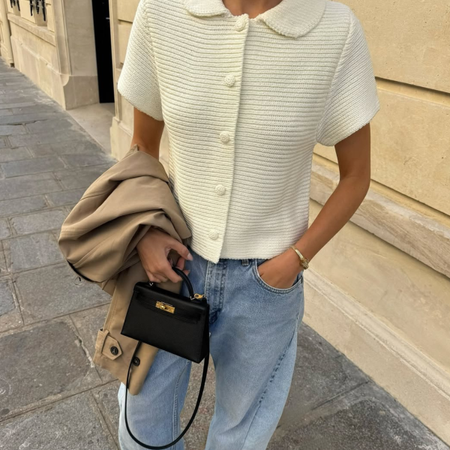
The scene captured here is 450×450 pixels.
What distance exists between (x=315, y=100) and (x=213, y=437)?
1.12m

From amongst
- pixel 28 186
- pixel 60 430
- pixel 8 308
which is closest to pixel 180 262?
pixel 60 430

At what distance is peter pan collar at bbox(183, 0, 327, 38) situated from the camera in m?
0.97

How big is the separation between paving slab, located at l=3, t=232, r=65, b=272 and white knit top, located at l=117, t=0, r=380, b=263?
2.58 m

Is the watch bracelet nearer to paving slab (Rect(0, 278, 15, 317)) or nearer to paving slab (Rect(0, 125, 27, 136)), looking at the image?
paving slab (Rect(0, 278, 15, 317))

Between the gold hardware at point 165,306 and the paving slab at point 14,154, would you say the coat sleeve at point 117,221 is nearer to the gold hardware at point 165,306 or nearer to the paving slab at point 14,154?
the gold hardware at point 165,306

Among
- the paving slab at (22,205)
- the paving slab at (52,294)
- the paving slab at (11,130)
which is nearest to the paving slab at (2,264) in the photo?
the paving slab at (52,294)

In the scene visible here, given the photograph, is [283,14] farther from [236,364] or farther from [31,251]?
[31,251]

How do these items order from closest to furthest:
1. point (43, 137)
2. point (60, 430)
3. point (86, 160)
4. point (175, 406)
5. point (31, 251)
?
1. point (175, 406)
2. point (60, 430)
3. point (31, 251)
4. point (86, 160)
5. point (43, 137)

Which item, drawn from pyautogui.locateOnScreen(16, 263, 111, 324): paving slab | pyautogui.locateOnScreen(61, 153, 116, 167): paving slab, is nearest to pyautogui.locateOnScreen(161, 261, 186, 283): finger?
pyautogui.locateOnScreen(16, 263, 111, 324): paving slab

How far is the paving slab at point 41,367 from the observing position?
221 centimetres

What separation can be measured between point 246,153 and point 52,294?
2.41 m

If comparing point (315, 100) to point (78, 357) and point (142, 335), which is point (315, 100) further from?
point (78, 357)

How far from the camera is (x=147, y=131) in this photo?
4.25 feet

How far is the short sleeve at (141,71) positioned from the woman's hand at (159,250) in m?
0.34
